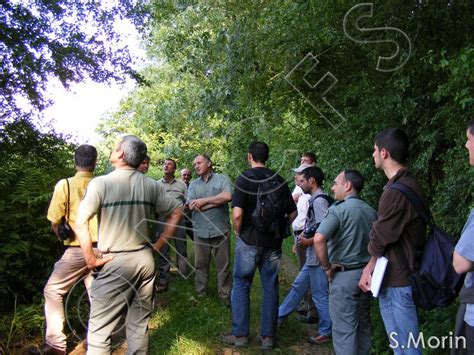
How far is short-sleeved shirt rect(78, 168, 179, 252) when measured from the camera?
3.62 metres

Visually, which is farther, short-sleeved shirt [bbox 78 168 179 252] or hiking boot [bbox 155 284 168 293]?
hiking boot [bbox 155 284 168 293]

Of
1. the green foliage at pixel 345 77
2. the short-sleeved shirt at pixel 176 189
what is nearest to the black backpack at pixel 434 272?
the green foliage at pixel 345 77

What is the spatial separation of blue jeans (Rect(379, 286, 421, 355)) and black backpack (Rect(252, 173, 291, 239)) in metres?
1.69

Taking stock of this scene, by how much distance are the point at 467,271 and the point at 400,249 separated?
62 centimetres

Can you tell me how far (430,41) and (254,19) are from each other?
4.14m

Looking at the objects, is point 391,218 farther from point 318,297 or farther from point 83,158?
point 83,158

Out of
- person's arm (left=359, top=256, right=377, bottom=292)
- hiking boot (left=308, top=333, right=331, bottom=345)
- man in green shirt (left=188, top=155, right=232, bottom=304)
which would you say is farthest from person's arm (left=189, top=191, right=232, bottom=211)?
person's arm (left=359, top=256, right=377, bottom=292)

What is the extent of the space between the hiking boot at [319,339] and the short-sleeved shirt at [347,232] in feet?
5.63

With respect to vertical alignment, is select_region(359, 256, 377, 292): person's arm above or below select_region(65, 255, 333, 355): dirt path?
above

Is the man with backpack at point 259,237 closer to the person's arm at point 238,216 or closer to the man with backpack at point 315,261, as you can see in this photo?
the person's arm at point 238,216

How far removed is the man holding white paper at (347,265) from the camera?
3.82 meters

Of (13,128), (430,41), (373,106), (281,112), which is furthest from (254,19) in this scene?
(13,128)

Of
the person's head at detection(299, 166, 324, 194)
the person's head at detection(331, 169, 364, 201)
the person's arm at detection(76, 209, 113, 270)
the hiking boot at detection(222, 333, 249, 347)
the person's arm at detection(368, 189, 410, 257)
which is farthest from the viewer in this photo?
the person's head at detection(299, 166, 324, 194)

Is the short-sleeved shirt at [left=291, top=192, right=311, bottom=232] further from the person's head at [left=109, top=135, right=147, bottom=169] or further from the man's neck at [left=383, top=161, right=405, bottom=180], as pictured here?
the person's head at [left=109, top=135, right=147, bottom=169]
